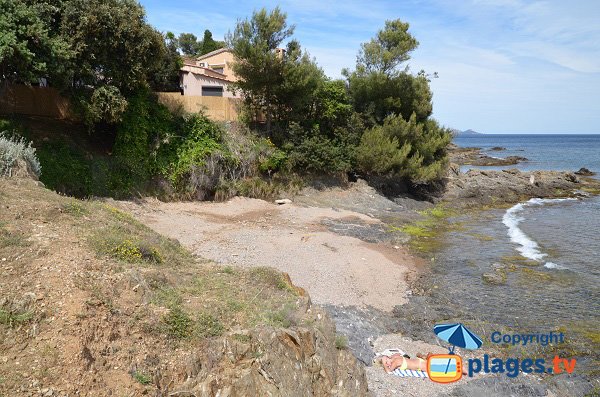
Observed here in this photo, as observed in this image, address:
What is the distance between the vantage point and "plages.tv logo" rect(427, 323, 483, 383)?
10922mm

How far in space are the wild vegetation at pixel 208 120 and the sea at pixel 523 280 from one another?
9.30m

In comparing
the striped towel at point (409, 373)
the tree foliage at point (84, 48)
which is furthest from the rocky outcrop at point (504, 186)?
the striped towel at point (409, 373)

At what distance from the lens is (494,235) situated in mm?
24781

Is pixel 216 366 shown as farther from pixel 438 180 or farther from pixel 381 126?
pixel 438 180

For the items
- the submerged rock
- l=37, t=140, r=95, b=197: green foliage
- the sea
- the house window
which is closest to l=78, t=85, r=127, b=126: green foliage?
l=37, t=140, r=95, b=197: green foliage

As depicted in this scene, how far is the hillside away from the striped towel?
2258mm

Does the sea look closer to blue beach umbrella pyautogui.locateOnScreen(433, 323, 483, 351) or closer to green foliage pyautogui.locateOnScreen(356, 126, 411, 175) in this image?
blue beach umbrella pyautogui.locateOnScreen(433, 323, 483, 351)

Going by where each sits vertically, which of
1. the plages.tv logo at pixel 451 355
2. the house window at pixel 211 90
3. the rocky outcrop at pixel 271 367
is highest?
the house window at pixel 211 90

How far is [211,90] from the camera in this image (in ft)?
115

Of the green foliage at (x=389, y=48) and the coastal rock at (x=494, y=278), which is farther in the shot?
the green foliage at (x=389, y=48)

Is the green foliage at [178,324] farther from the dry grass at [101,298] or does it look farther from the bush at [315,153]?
the bush at [315,153]

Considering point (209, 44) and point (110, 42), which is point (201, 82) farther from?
point (209, 44)

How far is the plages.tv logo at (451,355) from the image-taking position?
10922mm

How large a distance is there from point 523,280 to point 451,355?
723cm
